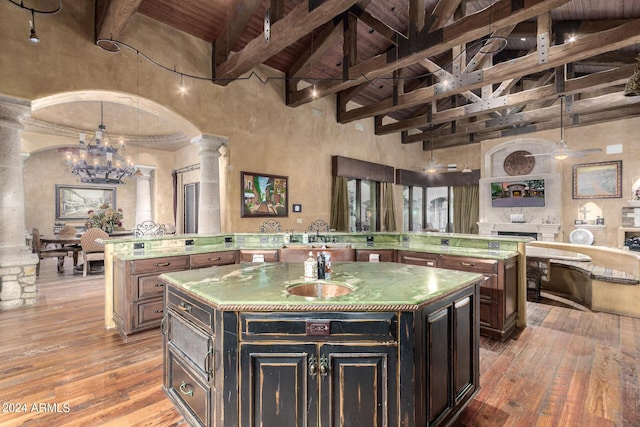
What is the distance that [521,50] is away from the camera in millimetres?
7680

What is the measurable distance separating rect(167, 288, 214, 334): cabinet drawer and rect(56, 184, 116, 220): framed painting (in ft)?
35.3

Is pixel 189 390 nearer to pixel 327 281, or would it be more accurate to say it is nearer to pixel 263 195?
pixel 327 281

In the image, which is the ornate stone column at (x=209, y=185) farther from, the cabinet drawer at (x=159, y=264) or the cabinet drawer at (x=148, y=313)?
the cabinet drawer at (x=148, y=313)

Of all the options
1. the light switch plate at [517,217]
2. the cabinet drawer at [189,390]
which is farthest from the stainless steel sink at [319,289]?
the light switch plate at [517,217]

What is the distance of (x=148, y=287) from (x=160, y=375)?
1.16m

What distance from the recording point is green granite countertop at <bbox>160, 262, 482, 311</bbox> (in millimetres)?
1492

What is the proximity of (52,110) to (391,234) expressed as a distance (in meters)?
8.03

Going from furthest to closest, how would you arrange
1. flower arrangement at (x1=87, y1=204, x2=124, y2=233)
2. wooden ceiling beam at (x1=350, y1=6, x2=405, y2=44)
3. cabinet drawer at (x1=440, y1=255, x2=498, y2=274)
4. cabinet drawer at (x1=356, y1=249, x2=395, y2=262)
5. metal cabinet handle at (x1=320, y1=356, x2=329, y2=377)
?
flower arrangement at (x1=87, y1=204, x2=124, y2=233), wooden ceiling beam at (x1=350, y1=6, x2=405, y2=44), cabinet drawer at (x1=356, y1=249, x2=395, y2=262), cabinet drawer at (x1=440, y1=255, x2=498, y2=274), metal cabinet handle at (x1=320, y1=356, x2=329, y2=377)

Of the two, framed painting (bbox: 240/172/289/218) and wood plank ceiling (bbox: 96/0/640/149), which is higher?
wood plank ceiling (bbox: 96/0/640/149)

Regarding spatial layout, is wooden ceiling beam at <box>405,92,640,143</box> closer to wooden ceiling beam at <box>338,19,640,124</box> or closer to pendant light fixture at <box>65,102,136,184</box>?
wooden ceiling beam at <box>338,19,640,124</box>

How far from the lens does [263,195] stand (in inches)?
255

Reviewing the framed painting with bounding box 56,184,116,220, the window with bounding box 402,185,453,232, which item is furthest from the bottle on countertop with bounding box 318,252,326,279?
the framed painting with bounding box 56,184,116,220

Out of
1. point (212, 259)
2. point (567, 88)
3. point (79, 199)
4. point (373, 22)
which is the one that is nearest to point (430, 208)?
point (567, 88)

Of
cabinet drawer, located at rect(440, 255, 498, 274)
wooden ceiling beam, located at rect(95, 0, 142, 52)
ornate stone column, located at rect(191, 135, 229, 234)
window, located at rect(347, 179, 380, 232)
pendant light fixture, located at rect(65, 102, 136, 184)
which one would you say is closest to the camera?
cabinet drawer, located at rect(440, 255, 498, 274)
